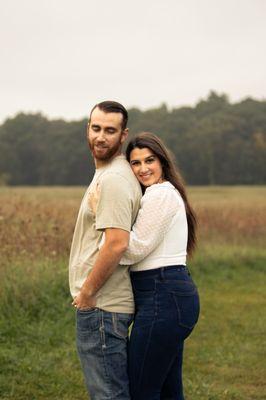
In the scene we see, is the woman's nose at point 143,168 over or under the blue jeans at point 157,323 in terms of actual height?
over

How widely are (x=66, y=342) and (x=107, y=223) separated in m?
3.70

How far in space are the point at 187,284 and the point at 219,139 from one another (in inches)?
1191

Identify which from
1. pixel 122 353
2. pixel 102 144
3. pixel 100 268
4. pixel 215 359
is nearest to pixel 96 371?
pixel 122 353

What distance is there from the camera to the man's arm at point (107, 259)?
8.59 feet

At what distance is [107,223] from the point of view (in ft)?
8.59

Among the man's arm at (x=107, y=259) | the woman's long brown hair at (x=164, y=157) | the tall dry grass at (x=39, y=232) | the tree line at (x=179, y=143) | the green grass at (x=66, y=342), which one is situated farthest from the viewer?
the tree line at (x=179, y=143)

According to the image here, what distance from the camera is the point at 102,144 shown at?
2801 mm

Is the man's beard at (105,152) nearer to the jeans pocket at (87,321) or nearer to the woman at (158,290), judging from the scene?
the woman at (158,290)

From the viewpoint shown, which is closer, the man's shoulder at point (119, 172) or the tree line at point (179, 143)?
the man's shoulder at point (119, 172)

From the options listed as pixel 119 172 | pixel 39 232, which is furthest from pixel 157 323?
pixel 39 232

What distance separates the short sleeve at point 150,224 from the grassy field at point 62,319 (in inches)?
91.6

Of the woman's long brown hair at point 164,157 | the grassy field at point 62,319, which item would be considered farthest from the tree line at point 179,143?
the woman's long brown hair at point 164,157

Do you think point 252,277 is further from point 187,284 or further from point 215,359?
point 187,284

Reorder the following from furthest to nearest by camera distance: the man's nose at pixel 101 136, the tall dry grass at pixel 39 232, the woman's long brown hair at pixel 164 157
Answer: the tall dry grass at pixel 39 232 < the woman's long brown hair at pixel 164 157 < the man's nose at pixel 101 136
